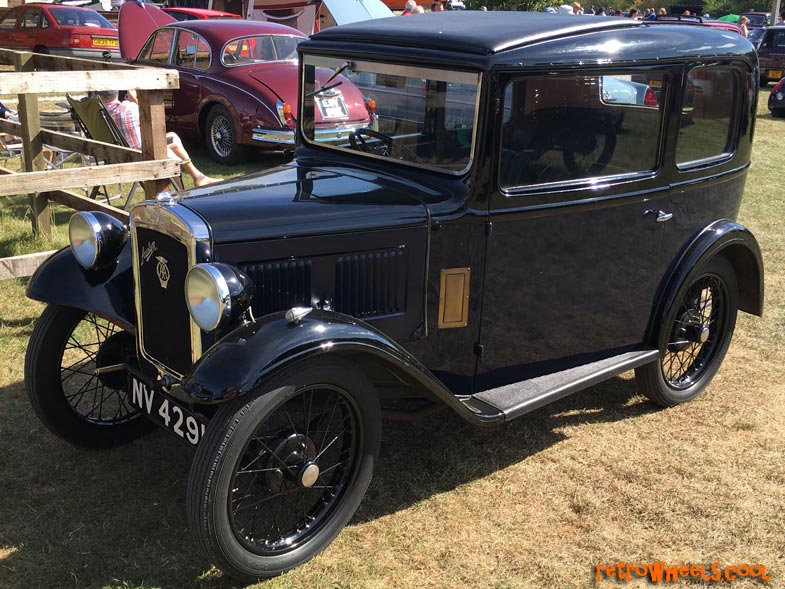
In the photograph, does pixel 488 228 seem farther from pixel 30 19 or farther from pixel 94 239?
pixel 30 19

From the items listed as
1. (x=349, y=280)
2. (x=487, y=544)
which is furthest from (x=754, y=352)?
(x=349, y=280)

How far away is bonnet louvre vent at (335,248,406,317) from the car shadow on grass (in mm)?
782

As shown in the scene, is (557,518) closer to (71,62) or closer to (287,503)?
(287,503)

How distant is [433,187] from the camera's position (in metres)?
3.07

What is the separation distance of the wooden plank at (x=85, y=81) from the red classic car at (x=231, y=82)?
3.88 metres

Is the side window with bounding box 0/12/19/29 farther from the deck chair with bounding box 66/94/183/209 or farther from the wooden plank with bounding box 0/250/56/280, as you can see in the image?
the wooden plank with bounding box 0/250/56/280

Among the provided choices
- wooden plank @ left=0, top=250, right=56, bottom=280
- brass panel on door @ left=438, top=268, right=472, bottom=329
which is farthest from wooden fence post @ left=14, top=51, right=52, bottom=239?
brass panel on door @ left=438, top=268, right=472, bottom=329

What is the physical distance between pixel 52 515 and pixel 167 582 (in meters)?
0.65

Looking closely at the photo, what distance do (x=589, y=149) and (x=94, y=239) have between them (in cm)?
205

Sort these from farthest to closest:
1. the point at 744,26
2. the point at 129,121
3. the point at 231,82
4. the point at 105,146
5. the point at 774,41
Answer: the point at 774,41, the point at 744,26, the point at 231,82, the point at 129,121, the point at 105,146

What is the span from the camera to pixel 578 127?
3.21 metres

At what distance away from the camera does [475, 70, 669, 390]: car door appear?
3064 millimetres

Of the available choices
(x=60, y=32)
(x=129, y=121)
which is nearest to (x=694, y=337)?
(x=129, y=121)

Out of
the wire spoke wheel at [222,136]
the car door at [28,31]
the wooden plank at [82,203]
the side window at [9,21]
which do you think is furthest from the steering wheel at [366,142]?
the side window at [9,21]
